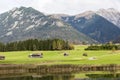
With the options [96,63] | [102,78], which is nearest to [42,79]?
[102,78]

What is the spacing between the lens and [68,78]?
9350 cm

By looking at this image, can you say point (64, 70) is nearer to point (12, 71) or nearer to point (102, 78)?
point (12, 71)

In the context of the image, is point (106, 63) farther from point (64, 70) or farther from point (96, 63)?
point (64, 70)

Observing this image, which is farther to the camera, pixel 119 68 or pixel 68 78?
pixel 119 68

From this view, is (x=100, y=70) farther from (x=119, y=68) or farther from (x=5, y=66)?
(x=5, y=66)

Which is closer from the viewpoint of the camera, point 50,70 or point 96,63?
point 50,70

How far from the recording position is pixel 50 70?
11431 cm

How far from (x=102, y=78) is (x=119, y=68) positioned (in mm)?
28600

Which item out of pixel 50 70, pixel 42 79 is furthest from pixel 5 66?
pixel 42 79

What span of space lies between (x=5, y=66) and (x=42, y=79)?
24.7 m

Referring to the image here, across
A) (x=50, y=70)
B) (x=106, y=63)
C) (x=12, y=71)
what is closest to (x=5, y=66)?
(x=12, y=71)

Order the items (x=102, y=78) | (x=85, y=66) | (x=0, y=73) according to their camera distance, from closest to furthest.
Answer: (x=102, y=78) → (x=0, y=73) → (x=85, y=66)

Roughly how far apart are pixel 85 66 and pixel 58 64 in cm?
927

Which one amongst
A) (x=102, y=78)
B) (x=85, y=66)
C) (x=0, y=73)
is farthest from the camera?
(x=85, y=66)
